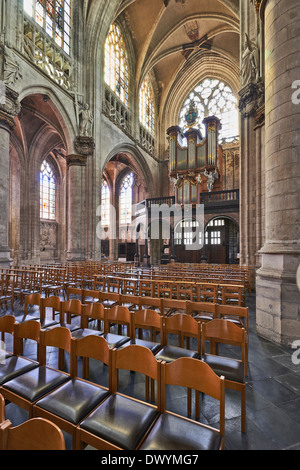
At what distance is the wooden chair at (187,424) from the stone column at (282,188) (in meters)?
3.06

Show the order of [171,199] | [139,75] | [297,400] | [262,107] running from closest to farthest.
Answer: [297,400], [262,107], [171,199], [139,75]

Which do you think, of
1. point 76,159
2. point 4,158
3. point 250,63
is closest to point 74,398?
point 4,158

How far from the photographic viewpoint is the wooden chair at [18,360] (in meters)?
2.22

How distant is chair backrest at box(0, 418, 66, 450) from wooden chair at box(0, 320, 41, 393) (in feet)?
3.66

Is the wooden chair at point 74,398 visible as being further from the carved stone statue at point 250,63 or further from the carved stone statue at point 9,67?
the carved stone statue at point 9,67

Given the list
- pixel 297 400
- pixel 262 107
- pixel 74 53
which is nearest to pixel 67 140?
pixel 74 53

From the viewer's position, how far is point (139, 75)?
70.3ft

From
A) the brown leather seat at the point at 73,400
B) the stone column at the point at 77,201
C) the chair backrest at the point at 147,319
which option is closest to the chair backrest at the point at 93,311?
the chair backrest at the point at 147,319

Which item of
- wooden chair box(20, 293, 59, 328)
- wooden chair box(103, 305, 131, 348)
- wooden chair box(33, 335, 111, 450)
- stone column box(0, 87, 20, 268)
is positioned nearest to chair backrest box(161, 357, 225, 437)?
wooden chair box(33, 335, 111, 450)

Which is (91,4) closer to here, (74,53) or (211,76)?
(74,53)

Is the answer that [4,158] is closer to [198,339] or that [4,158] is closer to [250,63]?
[198,339]

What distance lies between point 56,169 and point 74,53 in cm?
1126

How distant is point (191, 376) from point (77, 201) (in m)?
14.5

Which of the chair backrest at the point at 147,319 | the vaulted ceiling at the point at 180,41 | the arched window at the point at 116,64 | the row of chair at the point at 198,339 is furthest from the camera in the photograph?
the vaulted ceiling at the point at 180,41
